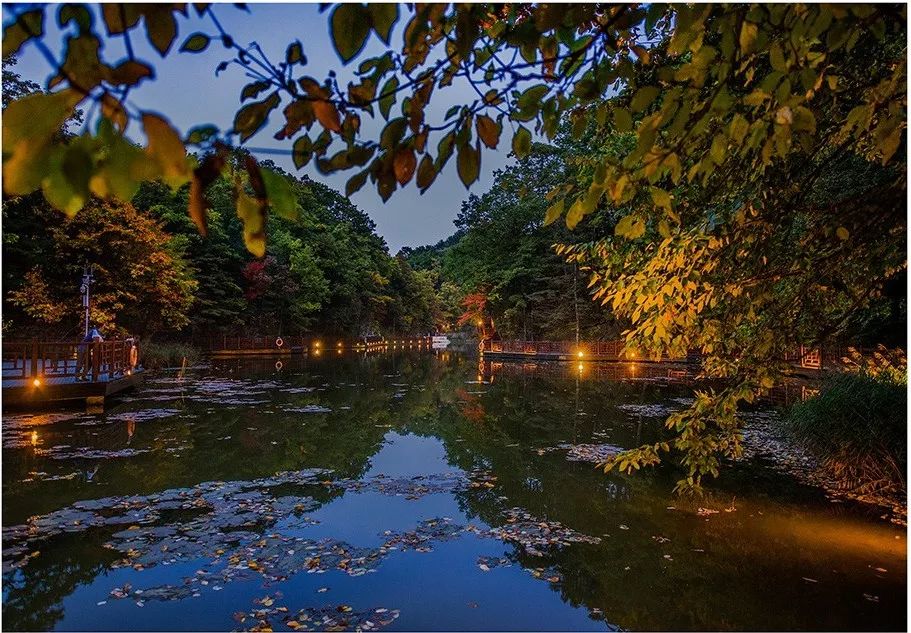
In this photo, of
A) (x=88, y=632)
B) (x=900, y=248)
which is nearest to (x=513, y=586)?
(x=88, y=632)

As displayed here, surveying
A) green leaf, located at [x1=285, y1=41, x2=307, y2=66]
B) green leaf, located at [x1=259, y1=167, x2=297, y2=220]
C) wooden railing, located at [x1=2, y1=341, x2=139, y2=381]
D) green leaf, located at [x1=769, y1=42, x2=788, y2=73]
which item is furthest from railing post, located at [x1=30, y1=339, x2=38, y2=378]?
green leaf, located at [x1=769, y1=42, x2=788, y2=73]

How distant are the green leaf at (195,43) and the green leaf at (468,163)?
69 cm

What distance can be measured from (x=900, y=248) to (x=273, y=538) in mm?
5943

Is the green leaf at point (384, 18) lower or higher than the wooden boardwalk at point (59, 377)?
higher

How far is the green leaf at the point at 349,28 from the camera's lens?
1343mm

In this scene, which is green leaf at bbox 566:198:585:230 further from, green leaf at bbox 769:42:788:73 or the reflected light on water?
the reflected light on water

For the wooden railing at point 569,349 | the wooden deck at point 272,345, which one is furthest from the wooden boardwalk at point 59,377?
the wooden railing at point 569,349

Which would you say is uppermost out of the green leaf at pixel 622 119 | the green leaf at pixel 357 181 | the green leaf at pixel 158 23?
the green leaf at pixel 622 119

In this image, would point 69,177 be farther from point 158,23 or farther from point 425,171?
point 425,171

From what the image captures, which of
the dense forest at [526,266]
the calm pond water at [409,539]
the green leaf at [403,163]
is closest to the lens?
the green leaf at [403,163]

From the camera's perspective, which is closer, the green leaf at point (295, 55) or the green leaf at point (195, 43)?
the green leaf at point (195, 43)

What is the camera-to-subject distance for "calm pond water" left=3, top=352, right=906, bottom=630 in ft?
14.6

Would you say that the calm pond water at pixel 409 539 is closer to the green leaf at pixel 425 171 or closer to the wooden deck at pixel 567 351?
the green leaf at pixel 425 171

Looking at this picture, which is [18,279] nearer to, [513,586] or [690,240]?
[513,586]
